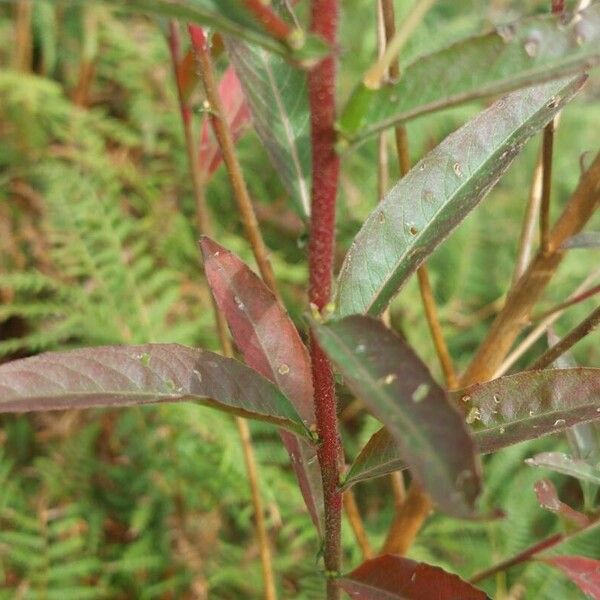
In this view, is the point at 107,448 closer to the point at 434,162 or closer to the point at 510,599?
the point at 510,599

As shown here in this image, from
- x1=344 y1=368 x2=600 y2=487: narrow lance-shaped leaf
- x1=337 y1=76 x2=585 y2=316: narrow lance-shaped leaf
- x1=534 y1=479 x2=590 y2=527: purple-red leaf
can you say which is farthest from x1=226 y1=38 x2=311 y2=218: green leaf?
x1=534 y1=479 x2=590 y2=527: purple-red leaf

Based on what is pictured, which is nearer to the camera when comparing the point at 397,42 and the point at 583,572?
the point at 397,42

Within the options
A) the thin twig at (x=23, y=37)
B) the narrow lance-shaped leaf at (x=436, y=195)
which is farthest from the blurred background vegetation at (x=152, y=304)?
the narrow lance-shaped leaf at (x=436, y=195)

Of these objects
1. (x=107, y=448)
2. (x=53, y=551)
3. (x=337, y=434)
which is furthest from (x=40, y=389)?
(x=107, y=448)

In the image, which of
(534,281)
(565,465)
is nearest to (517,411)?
(565,465)

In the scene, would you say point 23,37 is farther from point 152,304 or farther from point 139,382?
point 139,382

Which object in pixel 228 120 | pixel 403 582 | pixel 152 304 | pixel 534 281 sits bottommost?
pixel 403 582

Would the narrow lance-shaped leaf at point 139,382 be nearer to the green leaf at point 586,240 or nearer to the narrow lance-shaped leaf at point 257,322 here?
the narrow lance-shaped leaf at point 257,322
